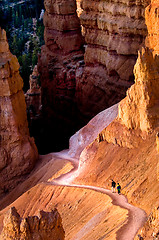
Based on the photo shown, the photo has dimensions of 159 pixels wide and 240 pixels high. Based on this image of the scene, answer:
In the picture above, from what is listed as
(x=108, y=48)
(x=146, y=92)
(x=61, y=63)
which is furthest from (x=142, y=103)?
(x=61, y=63)

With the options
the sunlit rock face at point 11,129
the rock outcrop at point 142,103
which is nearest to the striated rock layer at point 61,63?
the sunlit rock face at point 11,129

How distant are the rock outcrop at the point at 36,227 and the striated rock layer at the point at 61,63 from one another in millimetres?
34791

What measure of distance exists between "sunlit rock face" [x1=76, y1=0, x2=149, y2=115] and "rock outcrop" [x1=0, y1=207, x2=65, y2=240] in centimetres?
2496

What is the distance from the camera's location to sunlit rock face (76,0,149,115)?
41.1m

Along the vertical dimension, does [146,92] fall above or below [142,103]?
above

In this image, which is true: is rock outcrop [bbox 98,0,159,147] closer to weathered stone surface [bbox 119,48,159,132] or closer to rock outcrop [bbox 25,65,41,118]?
weathered stone surface [bbox 119,48,159,132]

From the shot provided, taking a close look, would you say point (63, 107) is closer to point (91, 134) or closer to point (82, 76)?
point (82, 76)

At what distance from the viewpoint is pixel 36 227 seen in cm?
1695

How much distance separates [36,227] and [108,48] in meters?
29.5

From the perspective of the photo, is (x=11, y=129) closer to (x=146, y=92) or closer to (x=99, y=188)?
(x=99, y=188)

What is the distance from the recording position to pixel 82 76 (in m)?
50.2

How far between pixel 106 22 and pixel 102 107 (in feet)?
24.6

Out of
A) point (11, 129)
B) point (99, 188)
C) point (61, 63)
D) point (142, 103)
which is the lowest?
point (11, 129)

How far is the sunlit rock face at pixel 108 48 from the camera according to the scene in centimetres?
4110
